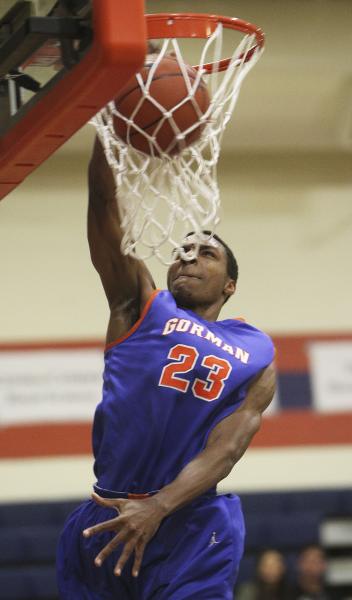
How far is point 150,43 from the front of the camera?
354 cm

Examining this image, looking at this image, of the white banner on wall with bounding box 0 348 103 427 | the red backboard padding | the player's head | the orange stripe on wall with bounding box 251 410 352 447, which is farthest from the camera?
the orange stripe on wall with bounding box 251 410 352 447

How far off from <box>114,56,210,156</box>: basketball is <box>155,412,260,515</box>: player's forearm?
3.12 ft

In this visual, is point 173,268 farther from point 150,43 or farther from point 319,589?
point 319,589

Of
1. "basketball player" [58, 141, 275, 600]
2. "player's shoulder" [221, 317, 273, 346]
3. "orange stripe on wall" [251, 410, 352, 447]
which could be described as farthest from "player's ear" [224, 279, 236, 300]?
"orange stripe on wall" [251, 410, 352, 447]

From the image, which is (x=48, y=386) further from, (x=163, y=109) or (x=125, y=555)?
(x=163, y=109)

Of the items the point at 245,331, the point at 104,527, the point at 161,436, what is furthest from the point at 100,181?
the point at 104,527

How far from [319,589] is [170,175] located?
414 cm

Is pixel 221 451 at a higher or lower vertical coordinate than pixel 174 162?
lower

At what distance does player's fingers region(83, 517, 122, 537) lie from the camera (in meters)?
3.31

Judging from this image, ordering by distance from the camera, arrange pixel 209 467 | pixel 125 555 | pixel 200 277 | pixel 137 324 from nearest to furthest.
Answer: pixel 125 555 < pixel 209 467 < pixel 137 324 < pixel 200 277

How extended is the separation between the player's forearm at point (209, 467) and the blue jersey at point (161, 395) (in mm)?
60

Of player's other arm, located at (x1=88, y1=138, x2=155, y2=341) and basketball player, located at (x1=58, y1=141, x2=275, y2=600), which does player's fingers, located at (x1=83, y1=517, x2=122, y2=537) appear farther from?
player's other arm, located at (x1=88, y1=138, x2=155, y2=341)

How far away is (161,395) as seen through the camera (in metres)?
3.56

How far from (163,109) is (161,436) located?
1.06m
